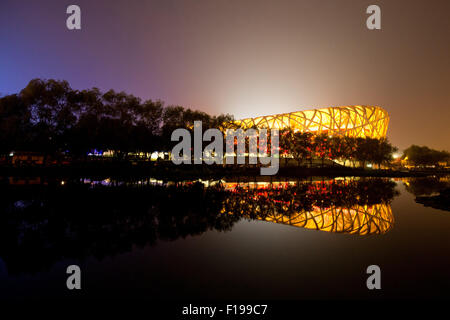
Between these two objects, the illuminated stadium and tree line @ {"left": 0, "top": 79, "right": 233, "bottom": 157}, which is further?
the illuminated stadium

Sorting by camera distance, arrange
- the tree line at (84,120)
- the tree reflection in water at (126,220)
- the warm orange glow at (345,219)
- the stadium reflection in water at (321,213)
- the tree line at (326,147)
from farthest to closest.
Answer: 1. the tree line at (326,147)
2. the tree line at (84,120)
3. the stadium reflection in water at (321,213)
4. the warm orange glow at (345,219)
5. the tree reflection in water at (126,220)

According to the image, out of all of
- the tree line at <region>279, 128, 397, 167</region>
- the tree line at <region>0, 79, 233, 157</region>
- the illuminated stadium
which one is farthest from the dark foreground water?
the illuminated stadium

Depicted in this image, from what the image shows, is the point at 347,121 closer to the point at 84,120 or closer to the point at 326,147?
the point at 326,147

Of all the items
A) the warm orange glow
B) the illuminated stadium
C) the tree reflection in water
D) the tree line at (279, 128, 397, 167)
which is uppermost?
the illuminated stadium

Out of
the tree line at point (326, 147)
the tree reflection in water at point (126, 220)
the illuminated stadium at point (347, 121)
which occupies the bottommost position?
the tree reflection in water at point (126, 220)

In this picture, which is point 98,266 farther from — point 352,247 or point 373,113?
point 373,113

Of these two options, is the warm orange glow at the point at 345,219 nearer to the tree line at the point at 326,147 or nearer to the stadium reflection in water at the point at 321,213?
the stadium reflection in water at the point at 321,213

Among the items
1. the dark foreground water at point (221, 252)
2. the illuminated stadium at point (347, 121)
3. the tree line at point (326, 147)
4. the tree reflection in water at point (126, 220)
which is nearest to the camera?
the dark foreground water at point (221, 252)

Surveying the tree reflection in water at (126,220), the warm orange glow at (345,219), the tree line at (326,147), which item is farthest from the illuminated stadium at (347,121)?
the warm orange glow at (345,219)

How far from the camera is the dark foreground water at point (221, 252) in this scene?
5.17 metres

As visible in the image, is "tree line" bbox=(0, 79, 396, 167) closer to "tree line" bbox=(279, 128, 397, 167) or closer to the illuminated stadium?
"tree line" bbox=(279, 128, 397, 167)

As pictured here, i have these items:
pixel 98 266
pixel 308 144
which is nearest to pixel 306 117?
pixel 308 144

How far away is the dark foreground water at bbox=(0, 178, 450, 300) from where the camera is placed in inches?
203
